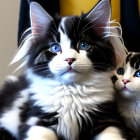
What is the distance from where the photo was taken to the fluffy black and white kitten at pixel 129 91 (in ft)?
3.61

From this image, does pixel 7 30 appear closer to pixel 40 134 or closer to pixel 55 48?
pixel 55 48

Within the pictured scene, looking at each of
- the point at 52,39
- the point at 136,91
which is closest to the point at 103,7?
the point at 52,39

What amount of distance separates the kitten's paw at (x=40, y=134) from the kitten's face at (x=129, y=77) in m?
0.41

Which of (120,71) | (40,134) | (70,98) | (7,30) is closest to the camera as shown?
(40,134)

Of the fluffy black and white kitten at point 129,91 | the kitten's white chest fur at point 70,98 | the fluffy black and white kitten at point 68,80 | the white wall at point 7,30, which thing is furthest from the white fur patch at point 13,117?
the white wall at point 7,30

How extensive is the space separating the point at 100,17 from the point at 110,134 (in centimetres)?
57

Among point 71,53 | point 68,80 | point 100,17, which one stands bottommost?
point 68,80

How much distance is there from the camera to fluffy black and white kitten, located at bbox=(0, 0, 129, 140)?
3.28 feet

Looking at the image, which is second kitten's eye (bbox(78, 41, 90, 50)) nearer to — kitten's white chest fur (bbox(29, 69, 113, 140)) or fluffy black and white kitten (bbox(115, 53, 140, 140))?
kitten's white chest fur (bbox(29, 69, 113, 140))

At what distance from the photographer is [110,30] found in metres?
1.16

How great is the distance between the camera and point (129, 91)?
1108 millimetres

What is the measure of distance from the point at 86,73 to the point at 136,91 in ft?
0.88

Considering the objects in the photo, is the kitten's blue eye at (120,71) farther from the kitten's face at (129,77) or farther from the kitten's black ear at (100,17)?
the kitten's black ear at (100,17)

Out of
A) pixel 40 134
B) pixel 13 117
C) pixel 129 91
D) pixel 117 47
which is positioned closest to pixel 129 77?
pixel 129 91
